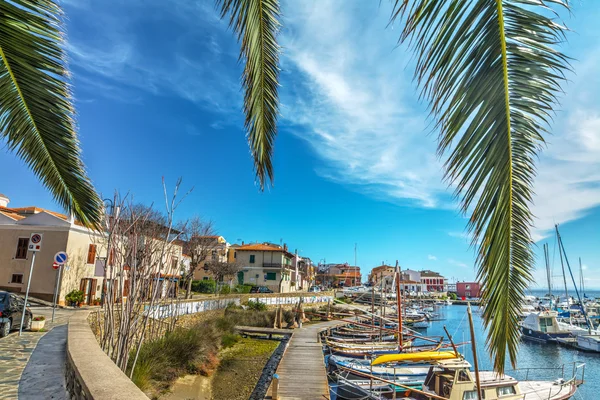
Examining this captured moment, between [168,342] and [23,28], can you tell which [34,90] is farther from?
[168,342]

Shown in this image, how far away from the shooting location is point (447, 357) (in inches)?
549

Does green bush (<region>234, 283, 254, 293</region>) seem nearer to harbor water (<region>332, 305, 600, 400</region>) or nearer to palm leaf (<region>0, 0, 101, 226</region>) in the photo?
harbor water (<region>332, 305, 600, 400</region>)

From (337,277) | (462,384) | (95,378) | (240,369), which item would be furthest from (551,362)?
(337,277)

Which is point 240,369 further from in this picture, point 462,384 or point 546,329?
point 546,329

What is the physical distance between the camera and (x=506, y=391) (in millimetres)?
14336

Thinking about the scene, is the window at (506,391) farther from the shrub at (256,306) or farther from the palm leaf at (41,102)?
the shrub at (256,306)

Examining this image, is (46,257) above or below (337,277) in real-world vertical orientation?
above

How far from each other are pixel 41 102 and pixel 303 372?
45.3ft

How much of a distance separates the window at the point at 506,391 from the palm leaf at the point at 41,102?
1575 cm

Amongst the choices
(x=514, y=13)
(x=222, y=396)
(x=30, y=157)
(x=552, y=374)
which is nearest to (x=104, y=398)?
(x=30, y=157)

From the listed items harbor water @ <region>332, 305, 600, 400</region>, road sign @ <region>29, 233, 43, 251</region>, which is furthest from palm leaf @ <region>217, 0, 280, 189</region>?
harbor water @ <region>332, 305, 600, 400</region>

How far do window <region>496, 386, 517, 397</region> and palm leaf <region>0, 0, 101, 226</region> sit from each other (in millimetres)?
15751

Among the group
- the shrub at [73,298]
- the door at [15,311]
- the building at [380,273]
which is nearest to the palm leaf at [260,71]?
the door at [15,311]

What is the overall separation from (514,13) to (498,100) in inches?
17.0
